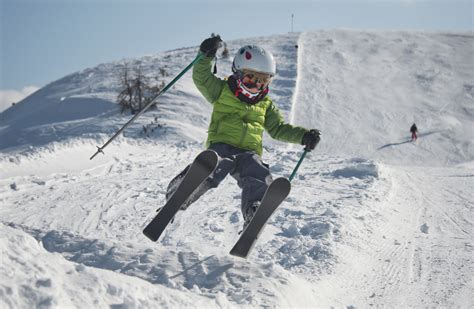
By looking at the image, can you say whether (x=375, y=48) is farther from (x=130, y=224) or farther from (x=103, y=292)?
(x=103, y=292)

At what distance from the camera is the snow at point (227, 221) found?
3.14 metres

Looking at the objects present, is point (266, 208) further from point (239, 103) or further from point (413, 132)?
point (413, 132)

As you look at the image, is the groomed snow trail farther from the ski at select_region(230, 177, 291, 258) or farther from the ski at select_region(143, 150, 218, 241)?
the ski at select_region(143, 150, 218, 241)

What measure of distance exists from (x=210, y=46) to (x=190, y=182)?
5.15ft

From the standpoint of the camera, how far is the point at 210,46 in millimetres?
5043

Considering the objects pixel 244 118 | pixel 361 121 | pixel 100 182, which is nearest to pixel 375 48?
pixel 361 121

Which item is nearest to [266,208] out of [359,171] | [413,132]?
[359,171]

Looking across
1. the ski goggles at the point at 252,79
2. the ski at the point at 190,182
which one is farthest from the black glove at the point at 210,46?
the ski at the point at 190,182

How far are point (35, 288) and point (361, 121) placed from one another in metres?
22.8

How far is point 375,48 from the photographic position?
118ft

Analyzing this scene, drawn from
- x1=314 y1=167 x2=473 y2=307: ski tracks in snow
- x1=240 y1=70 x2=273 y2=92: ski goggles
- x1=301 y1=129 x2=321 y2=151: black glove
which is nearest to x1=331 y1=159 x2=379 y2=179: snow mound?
x1=314 y1=167 x2=473 y2=307: ski tracks in snow

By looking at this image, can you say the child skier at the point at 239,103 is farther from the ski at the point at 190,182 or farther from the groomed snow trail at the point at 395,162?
the groomed snow trail at the point at 395,162

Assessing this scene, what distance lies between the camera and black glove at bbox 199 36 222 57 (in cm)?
504

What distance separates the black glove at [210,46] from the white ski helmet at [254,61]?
273 millimetres
